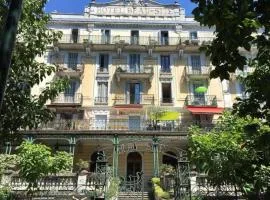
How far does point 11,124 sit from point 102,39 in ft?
92.0

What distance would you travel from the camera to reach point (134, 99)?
108ft

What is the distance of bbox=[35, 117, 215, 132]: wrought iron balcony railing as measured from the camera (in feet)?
98.2

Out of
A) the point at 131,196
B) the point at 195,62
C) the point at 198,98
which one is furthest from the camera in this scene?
the point at 195,62

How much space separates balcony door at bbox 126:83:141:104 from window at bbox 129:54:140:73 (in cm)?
131

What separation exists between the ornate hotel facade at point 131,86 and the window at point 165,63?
86 millimetres

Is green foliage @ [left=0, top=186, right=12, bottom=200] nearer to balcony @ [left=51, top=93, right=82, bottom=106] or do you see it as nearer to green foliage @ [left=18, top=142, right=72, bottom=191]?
green foliage @ [left=18, top=142, right=72, bottom=191]

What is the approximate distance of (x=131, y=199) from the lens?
64.9 ft

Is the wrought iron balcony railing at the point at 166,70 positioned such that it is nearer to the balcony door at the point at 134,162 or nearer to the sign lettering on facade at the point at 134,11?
the sign lettering on facade at the point at 134,11

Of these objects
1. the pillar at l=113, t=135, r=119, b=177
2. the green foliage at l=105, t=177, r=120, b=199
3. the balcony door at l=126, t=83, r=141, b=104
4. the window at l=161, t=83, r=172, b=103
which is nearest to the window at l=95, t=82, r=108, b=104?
the balcony door at l=126, t=83, r=141, b=104

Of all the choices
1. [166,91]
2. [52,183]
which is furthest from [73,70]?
[52,183]

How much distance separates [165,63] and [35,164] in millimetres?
19328

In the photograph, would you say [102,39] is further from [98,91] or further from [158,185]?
[158,185]

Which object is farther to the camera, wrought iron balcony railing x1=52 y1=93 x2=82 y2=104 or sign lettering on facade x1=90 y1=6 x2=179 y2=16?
sign lettering on facade x1=90 y1=6 x2=179 y2=16

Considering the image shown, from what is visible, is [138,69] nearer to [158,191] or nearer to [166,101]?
[166,101]
